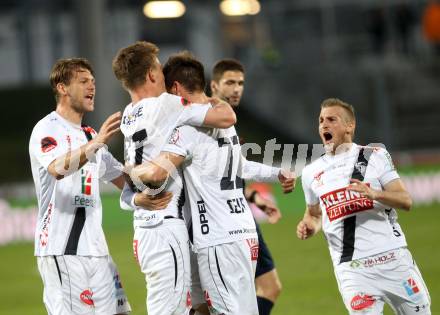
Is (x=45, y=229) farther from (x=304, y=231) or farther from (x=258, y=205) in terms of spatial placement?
(x=258, y=205)

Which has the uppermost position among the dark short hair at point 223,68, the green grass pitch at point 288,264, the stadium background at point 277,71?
the stadium background at point 277,71

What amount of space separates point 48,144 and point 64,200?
45 cm

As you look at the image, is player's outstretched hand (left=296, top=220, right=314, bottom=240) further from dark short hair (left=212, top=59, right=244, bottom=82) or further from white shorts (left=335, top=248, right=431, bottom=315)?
dark short hair (left=212, top=59, right=244, bottom=82)

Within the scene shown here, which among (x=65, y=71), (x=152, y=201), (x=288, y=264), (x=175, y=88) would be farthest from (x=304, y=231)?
(x=288, y=264)

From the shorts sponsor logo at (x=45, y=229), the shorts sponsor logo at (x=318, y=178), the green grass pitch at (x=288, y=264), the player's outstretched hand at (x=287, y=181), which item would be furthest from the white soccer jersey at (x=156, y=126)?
the green grass pitch at (x=288, y=264)

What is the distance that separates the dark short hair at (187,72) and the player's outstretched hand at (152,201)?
2.74ft

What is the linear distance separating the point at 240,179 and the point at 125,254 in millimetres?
9028

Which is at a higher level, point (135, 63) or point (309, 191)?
point (135, 63)

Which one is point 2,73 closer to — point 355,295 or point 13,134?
point 13,134

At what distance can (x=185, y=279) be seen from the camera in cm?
692

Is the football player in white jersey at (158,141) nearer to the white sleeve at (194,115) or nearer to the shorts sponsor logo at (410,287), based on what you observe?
the white sleeve at (194,115)

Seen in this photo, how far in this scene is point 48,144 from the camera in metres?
7.02

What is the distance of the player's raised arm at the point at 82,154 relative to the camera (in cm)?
662

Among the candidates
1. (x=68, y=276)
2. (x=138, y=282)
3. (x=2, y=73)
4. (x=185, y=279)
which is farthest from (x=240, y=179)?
(x=2, y=73)
